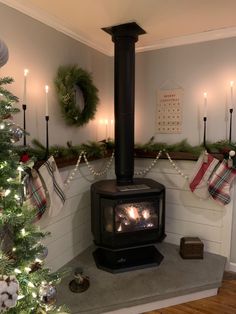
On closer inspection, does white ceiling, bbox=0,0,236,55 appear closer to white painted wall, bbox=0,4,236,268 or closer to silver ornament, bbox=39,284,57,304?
white painted wall, bbox=0,4,236,268

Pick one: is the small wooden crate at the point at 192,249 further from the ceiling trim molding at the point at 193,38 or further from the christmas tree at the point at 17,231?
the ceiling trim molding at the point at 193,38

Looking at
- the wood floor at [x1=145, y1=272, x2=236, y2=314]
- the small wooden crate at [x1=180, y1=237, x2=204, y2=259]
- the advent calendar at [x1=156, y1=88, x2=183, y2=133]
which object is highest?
the advent calendar at [x1=156, y1=88, x2=183, y2=133]

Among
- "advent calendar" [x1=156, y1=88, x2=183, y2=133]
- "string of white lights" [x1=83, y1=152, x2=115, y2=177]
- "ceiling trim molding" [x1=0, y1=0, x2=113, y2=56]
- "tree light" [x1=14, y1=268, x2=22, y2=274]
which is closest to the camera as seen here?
"tree light" [x1=14, y1=268, x2=22, y2=274]

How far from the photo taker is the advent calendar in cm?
257

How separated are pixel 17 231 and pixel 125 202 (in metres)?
1.01

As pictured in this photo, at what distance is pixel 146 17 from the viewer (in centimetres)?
202

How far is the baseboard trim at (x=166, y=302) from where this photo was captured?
6.09 feet

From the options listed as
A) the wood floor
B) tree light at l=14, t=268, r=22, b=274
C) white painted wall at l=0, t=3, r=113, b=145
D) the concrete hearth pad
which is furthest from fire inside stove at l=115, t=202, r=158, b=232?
tree light at l=14, t=268, r=22, b=274

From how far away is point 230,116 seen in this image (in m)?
2.34

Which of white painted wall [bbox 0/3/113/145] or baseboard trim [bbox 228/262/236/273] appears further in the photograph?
baseboard trim [bbox 228/262/236/273]

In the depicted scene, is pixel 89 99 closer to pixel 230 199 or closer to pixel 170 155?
pixel 170 155

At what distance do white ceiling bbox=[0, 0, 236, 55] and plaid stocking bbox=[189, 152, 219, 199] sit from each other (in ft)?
3.65

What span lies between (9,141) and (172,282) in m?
1.63

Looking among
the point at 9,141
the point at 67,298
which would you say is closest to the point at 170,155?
the point at 67,298
